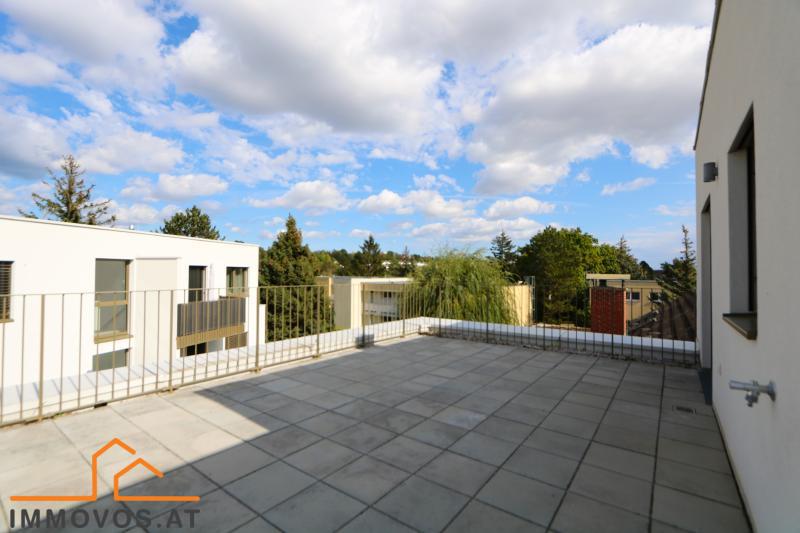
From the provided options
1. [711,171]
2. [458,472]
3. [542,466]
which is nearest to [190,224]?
[458,472]

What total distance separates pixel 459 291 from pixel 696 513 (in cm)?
725

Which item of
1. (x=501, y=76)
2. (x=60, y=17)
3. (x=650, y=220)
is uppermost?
(x=501, y=76)

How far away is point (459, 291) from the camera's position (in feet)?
29.3

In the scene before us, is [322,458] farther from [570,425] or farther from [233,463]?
[570,425]

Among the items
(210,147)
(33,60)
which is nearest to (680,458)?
(33,60)

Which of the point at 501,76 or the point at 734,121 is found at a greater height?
the point at 501,76

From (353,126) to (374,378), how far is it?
29.0 ft

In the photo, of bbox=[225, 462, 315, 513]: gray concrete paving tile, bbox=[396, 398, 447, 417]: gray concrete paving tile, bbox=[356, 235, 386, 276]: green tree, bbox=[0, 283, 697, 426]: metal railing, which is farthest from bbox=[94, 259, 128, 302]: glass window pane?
bbox=[356, 235, 386, 276]: green tree

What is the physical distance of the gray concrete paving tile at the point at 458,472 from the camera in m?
1.93

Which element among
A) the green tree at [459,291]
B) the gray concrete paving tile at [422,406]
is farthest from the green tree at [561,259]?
the gray concrete paving tile at [422,406]

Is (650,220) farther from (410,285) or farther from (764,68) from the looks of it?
(764,68)

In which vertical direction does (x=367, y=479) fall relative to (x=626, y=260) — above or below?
below

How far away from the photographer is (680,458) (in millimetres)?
2238

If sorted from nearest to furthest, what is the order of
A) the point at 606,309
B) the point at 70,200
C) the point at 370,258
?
the point at 606,309 < the point at 70,200 < the point at 370,258
